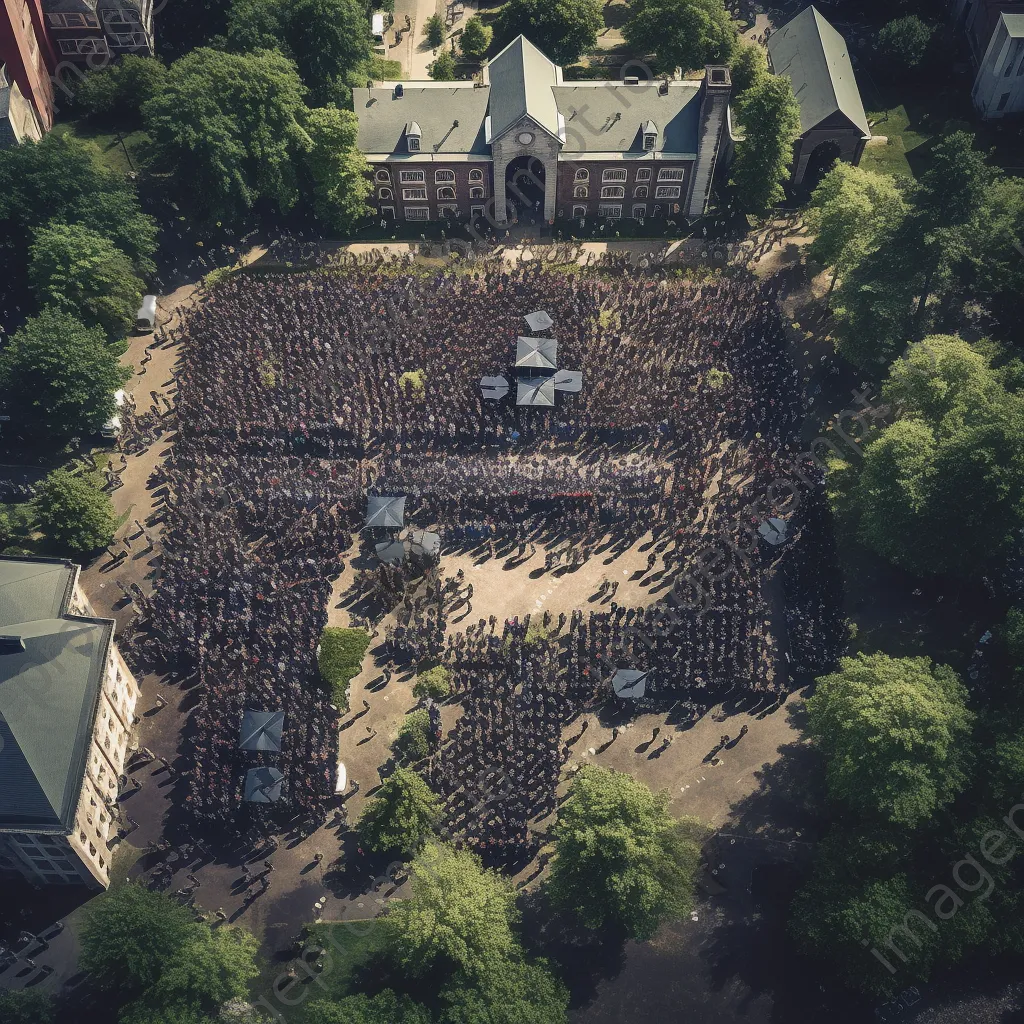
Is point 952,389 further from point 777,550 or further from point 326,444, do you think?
point 326,444

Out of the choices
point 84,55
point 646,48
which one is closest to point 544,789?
point 646,48

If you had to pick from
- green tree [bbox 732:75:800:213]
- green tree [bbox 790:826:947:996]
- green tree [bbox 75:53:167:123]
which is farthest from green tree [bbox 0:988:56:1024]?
green tree [bbox 75:53:167:123]

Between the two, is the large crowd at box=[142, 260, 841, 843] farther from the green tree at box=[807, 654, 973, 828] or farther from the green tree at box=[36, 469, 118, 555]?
the green tree at box=[807, 654, 973, 828]

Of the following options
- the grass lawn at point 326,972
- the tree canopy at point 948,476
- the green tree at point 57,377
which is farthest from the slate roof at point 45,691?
the tree canopy at point 948,476

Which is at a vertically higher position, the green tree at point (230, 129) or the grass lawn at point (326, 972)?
the green tree at point (230, 129)

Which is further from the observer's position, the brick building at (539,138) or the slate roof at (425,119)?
the slate roof at (425,119)

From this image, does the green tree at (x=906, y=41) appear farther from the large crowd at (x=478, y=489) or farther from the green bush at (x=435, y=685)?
the green bush at (x=435, y=685)

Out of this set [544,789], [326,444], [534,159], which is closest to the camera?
[544,789]
